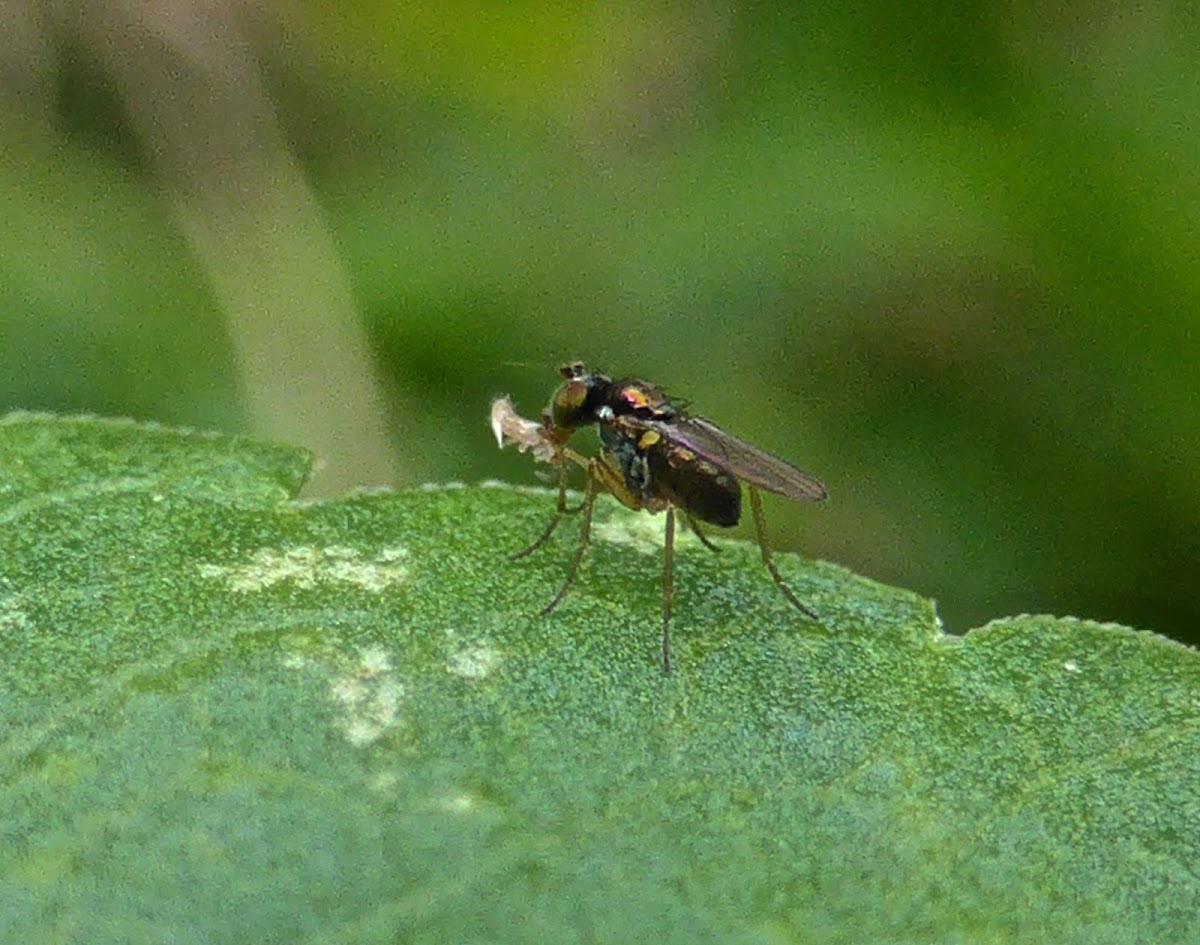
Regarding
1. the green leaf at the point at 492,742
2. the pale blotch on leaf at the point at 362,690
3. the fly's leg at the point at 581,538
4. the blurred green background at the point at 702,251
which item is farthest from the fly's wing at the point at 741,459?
the blurred green background at the point at 702,251

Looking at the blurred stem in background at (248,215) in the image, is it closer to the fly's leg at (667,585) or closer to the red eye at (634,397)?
the red eye at (634,397)

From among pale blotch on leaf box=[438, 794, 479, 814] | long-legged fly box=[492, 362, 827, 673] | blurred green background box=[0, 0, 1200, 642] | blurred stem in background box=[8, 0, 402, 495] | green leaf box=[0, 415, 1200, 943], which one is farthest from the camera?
blurred stem in background box=[8, 0, 402, 495]

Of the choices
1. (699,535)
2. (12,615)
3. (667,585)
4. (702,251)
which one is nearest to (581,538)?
(667,585)

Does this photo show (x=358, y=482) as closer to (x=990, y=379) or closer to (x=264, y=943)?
(x=990, y=379)

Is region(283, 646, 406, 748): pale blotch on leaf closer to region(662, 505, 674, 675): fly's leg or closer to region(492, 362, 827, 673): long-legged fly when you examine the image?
region(662, 505, 674, 675): fly's leg

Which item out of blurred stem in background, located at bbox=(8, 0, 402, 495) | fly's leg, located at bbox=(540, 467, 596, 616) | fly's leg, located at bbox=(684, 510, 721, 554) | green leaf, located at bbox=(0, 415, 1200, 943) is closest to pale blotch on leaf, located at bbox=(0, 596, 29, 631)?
green leaf, located at bbox=(0, 415, 1200, 943)
